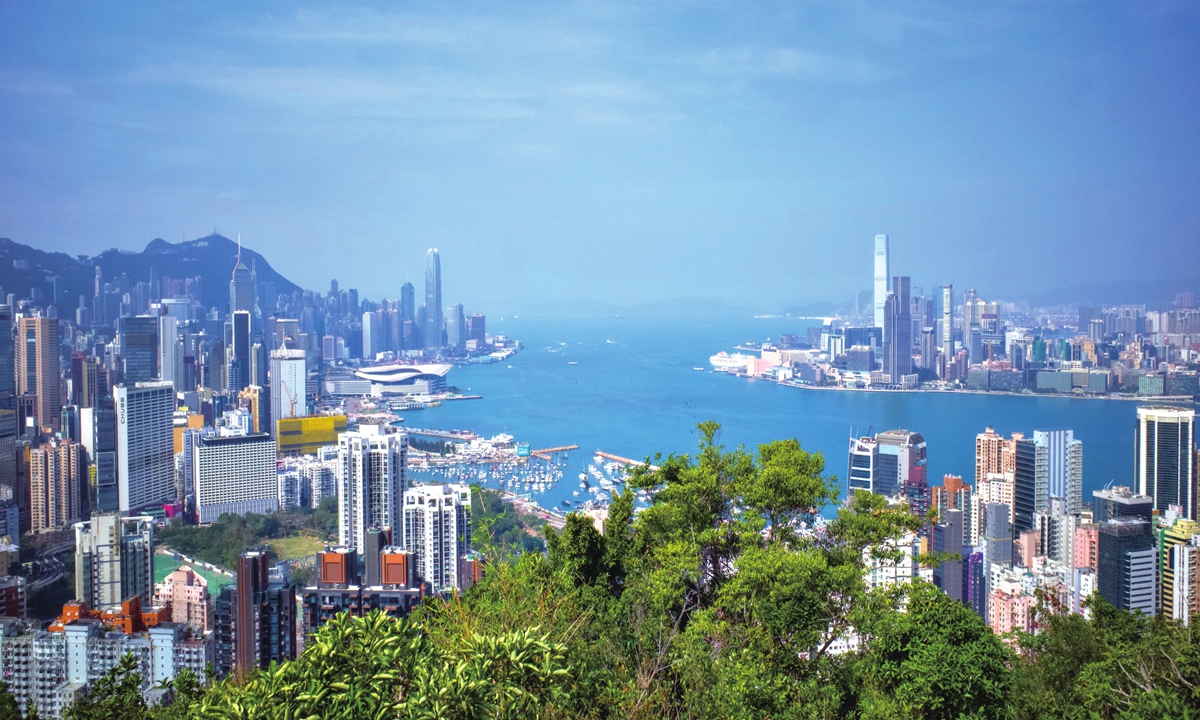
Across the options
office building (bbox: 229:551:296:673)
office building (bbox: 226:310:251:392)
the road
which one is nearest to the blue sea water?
office building (bbox: 226:310:251:392)

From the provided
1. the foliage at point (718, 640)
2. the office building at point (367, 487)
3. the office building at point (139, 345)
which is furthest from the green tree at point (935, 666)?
the office building at point (139, 345)

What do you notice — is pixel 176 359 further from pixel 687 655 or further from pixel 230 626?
pixel 687 655

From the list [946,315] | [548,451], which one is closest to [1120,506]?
[548,451]

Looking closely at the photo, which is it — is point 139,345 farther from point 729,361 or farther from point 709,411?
point 729,361

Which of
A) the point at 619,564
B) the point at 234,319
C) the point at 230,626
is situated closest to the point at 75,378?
the point at 234,319

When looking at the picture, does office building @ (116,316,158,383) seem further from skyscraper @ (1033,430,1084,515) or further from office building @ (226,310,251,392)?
skyscraper @ (1033,430,1084,515)

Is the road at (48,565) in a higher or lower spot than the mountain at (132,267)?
lower

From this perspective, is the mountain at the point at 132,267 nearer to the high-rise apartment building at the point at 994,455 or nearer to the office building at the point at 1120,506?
the high-rise apartment building at the point at 994,455
